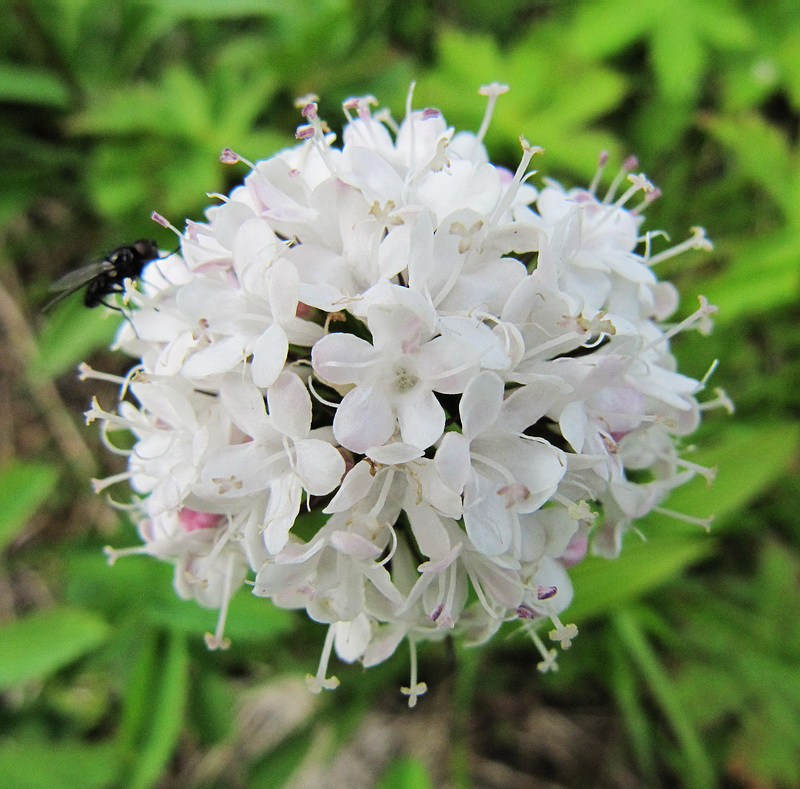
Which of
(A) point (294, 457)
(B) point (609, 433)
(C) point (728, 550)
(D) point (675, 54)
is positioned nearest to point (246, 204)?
(A) point (294, 457)

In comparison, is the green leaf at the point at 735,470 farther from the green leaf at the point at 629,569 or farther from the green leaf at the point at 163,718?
the green leaf at the point at 163,718

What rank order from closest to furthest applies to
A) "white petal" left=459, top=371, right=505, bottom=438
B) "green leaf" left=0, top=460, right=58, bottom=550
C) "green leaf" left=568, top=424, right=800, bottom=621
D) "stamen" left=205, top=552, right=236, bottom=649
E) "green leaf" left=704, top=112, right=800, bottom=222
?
"white petal" left=459, top=371, right=505, bottom=438
"stamen" left=205, top=552, right=236, bottom=649
"green leaf" left=568, top=424, right=800, bottom=621
"green leaf" left=0, top=460, right=58, bottom=550
"green leaf" left=704, top=112, right=800, bottom=222

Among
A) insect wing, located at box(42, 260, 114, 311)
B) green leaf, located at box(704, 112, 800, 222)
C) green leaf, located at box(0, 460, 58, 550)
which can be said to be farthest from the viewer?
green leaf, located at box(704, 112, 800, 222)

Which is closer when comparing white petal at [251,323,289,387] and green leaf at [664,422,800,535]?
white petal at [251,323,289,387]

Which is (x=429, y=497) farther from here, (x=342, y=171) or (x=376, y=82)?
(x=376, y=82)

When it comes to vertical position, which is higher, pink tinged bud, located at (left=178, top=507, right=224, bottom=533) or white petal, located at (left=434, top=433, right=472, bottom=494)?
white petal, located at (left=434, top=433, right=472, bottom=494)

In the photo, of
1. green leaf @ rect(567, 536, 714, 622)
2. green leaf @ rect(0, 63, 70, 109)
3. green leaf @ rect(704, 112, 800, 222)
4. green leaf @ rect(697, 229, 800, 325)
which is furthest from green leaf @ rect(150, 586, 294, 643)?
green leaf @ rect(704, 112, 800, 222)

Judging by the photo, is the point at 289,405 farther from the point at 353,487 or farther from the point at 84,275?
the point at 84,275

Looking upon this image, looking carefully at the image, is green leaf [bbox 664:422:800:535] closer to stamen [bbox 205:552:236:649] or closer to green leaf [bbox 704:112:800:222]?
green leaf [bbox 704:112:800:222]
